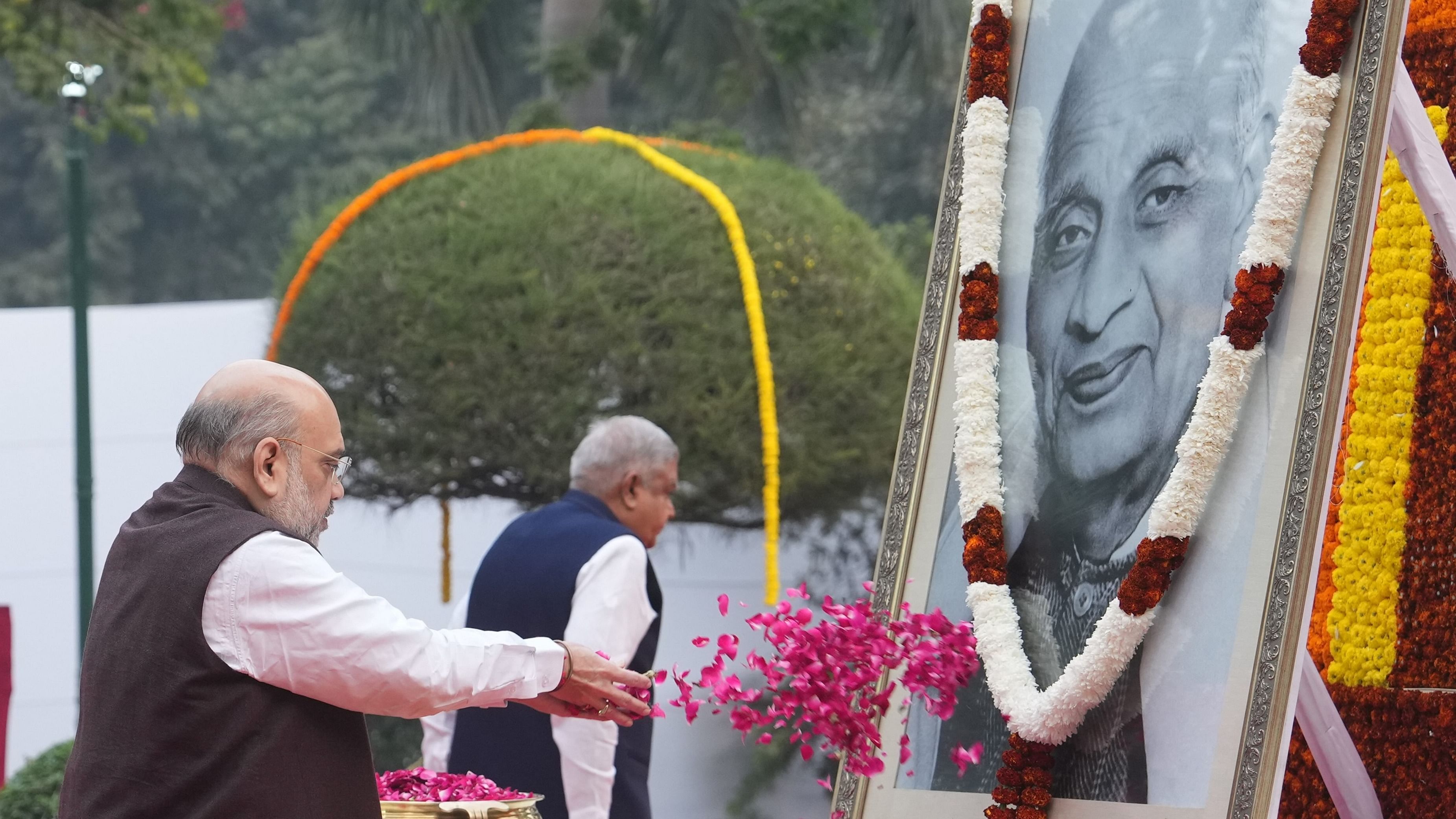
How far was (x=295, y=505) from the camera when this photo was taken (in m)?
2.46

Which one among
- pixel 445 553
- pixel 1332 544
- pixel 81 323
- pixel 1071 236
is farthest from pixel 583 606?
pixel 81 323

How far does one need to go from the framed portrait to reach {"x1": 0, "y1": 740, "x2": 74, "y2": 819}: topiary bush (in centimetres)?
414

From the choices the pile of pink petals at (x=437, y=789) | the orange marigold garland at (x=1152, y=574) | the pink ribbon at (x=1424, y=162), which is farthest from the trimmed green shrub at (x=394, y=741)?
the pink ribbon at (x=1424, y=162)

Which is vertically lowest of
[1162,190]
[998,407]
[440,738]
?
[440,738]

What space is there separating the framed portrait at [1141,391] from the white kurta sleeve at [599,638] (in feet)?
3.62

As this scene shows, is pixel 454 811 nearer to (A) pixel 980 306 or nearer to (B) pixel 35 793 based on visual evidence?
(A) pixel 980 306

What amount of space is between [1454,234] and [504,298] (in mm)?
4104

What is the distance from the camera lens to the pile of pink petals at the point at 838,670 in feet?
8.48

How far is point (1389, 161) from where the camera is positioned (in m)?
3.49

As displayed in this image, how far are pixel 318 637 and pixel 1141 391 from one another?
1390mm

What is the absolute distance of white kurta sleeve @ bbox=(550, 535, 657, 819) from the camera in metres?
3.93

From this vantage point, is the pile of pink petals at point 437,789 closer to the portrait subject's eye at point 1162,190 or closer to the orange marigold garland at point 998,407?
the orange marigold garland at point 998,407

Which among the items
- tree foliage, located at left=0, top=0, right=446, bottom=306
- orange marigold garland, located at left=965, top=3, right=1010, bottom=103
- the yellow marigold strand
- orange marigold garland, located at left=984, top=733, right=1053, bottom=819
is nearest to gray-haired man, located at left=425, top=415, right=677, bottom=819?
orange marigold garland, located at left=984, top=733, right=1053, bottom=819

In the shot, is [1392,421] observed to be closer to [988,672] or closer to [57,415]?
[988,672]
